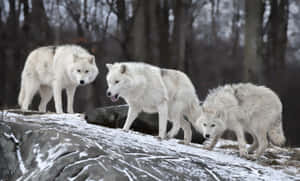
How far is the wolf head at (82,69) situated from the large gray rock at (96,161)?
9.76 feet

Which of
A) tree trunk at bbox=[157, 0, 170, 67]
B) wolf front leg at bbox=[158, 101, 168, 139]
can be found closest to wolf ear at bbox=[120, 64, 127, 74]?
wolf front leg at bbox=[158, 101, 168, 139]

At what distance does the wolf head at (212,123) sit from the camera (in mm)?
5766

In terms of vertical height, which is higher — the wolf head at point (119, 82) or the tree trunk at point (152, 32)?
the tree trunk at point (152, 32)

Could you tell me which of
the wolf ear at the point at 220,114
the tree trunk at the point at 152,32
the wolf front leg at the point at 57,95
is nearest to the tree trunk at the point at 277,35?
the tree trunk at the point at 152,32

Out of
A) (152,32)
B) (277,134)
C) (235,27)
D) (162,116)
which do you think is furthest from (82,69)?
(235,27)

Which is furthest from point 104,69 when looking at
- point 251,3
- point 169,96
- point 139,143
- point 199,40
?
point 139,143

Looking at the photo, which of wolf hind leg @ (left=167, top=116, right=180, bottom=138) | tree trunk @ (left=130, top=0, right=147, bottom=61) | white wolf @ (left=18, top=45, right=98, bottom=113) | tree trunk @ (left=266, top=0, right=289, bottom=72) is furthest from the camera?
tree trunk @ (left=266, top=0, right=289, bottom=72)

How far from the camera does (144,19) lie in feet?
47.9

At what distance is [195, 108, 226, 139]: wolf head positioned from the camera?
577cm

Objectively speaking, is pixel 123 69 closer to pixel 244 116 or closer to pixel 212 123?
pixel 212 123

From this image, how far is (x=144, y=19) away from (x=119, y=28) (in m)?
1.60

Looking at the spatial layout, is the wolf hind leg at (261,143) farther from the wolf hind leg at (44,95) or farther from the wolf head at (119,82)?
the wolf hind leg at (44,95)

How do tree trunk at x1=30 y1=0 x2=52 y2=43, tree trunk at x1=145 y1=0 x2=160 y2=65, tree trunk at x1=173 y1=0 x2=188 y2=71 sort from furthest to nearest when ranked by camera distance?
tree trunk at x1=30 y1=0 x2=52 y2=43, tree trunk at x1=145 y1=0 x2=160 y2=65, tree trunk at x1=173 y1=0 x2=188 y2=71

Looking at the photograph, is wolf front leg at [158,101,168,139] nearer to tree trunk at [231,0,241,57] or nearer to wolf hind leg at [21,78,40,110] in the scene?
wolf hind leg at [21,78,40,110]
